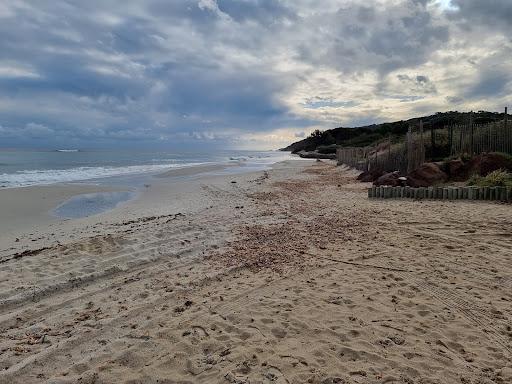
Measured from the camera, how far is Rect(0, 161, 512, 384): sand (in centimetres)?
326

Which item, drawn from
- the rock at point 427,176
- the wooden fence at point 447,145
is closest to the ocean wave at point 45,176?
the wooden fence at point 447,145

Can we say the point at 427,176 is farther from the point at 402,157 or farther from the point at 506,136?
the point at 402,157

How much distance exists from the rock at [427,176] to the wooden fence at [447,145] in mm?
1983

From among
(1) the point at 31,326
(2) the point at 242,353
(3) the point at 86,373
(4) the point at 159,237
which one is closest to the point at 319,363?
(2) the point at 242,353

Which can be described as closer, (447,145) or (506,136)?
(506,136)

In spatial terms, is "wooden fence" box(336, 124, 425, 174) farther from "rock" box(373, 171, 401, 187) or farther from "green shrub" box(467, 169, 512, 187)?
"green shrub" box(467, 169, 512, 187)

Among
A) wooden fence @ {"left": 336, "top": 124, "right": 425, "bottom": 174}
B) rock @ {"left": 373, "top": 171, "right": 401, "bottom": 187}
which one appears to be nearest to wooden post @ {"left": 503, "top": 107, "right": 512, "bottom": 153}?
wooden fence @ {"left": 336, "top": 124, "right": 425, "bottom": 174}

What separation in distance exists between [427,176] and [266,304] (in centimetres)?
1083

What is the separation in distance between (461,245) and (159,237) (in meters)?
5.54

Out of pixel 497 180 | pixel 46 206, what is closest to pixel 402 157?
pixel 497 180

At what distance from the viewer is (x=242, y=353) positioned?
345cm

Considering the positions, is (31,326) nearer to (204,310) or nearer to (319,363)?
(204,310)

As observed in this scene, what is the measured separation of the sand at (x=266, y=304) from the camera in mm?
3258

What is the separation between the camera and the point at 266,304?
14.8 ft
